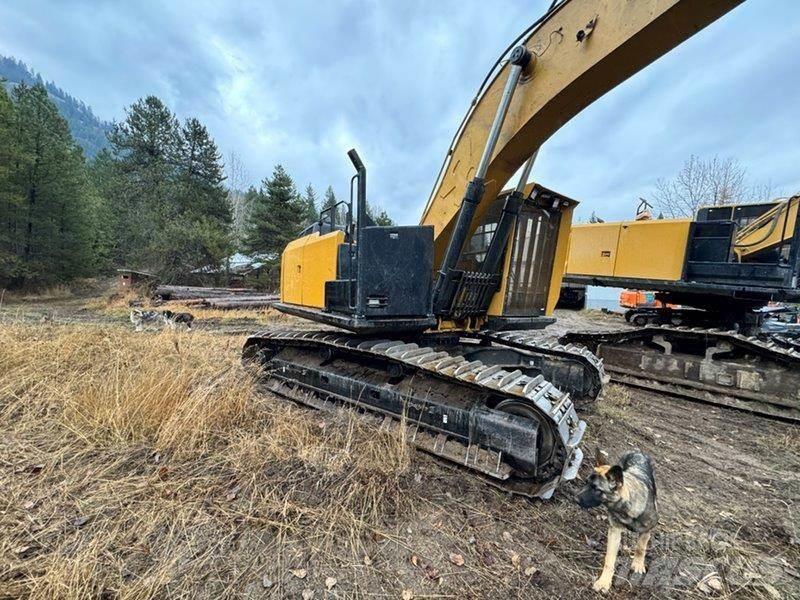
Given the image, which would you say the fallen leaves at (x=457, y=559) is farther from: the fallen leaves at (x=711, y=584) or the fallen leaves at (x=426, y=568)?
the fallen leaves at (x=711, y=584)

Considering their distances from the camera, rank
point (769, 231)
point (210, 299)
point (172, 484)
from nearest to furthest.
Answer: point (172, 484) < point (769, 231) < point (210, 299)

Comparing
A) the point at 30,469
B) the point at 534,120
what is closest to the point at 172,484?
the point at 30,469

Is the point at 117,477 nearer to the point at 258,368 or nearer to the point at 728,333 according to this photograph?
the point at 258,368

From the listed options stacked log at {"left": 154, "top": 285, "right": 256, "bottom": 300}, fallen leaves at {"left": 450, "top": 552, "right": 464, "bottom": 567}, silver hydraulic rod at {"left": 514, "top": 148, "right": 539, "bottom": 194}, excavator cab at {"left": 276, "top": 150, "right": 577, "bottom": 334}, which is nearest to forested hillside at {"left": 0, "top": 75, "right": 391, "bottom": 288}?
stacked log at {"left": 154, "top": 285, "right": 256, "bottom": 300}

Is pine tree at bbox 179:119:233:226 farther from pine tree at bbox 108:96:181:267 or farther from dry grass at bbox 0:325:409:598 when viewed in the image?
dry grass at bbox 0:325:409:598

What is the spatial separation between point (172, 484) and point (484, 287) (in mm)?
3163

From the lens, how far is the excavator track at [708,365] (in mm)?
4840

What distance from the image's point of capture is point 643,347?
610cm

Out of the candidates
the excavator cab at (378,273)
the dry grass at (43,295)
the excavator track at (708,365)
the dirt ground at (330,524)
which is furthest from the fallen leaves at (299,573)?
the dry grass at (43,295)

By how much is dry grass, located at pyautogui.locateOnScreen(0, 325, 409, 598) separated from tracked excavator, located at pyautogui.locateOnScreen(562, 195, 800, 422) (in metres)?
4.77

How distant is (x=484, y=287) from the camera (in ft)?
13.3

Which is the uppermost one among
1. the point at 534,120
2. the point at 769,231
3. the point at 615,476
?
the point at 534,120

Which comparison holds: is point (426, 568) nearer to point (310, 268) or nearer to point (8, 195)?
point (310, 268)

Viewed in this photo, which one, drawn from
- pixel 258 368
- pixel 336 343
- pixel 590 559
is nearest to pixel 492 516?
pixel 590 559
